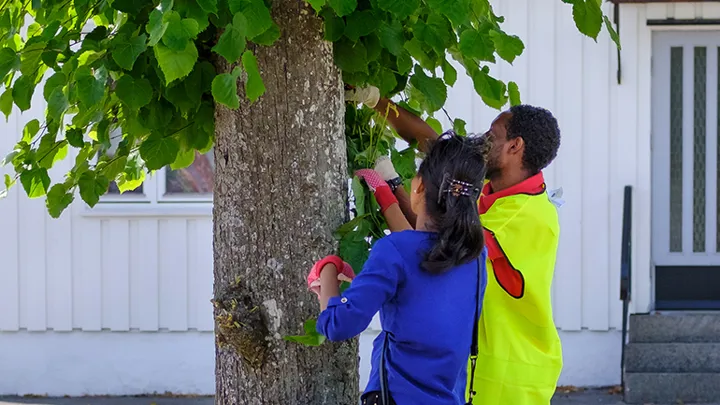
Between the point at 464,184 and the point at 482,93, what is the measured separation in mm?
725

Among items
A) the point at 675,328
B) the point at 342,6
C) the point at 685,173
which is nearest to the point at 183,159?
the point at 342,6

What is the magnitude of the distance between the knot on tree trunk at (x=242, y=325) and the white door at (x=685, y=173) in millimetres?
5358

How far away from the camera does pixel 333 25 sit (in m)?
3.12

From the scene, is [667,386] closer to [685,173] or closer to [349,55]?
[685,173]

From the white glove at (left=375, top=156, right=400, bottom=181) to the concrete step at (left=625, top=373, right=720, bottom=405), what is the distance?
4.61m

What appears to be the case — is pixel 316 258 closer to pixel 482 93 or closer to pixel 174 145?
pixel 174 145

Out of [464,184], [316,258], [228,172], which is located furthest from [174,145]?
[464,184]

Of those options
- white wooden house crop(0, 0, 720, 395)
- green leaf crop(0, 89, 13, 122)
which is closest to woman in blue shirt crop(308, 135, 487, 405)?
green leaf crop(0, 89, 13, 122)

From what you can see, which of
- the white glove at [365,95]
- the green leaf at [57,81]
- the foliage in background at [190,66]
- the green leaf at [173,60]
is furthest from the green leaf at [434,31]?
the green leaf at [57,81]

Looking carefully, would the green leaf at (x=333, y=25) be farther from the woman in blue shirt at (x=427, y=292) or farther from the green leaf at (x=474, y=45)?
the woman in blue shirt at (x=427, y=292)

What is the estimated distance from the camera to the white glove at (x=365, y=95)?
3.43 metres

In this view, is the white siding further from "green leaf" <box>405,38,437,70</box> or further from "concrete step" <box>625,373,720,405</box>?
"green leaf" <box>405,38,437,70</box>

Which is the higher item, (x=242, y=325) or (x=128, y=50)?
(x=128, y=50)

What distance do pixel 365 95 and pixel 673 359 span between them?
15.9ft
